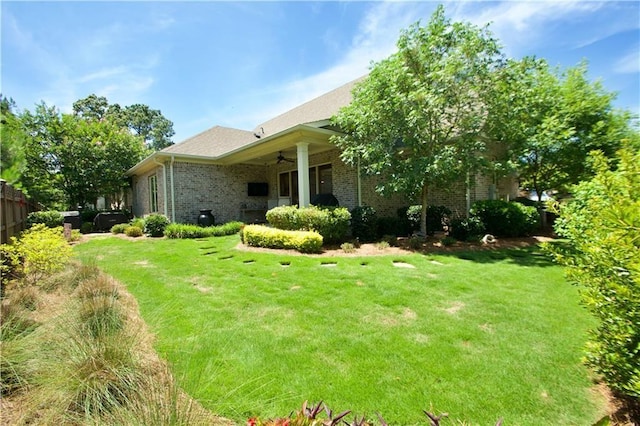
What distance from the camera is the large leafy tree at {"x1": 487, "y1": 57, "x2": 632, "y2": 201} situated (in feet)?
28.5

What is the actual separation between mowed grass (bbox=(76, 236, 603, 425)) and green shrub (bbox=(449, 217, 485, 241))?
2.91m

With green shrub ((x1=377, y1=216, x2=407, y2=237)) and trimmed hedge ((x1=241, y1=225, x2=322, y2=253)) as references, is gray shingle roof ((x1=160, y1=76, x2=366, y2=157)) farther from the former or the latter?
trimmed hedge ((x1=241, y1=225, x2=322, y2=253))

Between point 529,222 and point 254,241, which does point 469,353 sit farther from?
point 529,222

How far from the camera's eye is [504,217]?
29.0 feet

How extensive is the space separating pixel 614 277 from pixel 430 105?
6.44 metres

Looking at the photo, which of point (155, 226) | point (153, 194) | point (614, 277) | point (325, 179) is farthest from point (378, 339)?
point (153, 194)

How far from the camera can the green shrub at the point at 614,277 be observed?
5.80ft

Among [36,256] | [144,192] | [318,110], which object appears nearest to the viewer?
[36,256]

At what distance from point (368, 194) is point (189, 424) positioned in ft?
32.0

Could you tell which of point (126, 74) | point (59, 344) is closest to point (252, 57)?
point (126, 74)

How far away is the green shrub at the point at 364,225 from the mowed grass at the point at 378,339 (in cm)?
300

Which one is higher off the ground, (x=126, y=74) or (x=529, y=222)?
(x=126, y=74)

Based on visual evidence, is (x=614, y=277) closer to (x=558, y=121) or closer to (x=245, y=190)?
(x=558, y=121)

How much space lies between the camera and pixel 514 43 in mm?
8836
